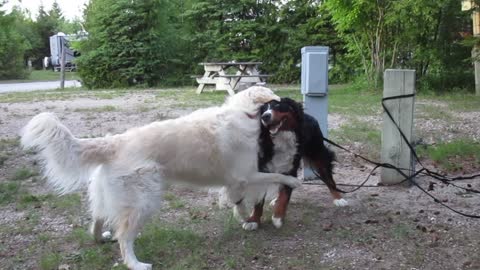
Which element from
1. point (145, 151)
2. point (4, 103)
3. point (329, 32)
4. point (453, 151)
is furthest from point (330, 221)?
point (329, 32)

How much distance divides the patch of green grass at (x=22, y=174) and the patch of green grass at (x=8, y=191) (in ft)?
0.74

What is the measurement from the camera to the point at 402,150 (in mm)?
5305

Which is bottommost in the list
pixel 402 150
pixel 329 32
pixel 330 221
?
pixel 330 221

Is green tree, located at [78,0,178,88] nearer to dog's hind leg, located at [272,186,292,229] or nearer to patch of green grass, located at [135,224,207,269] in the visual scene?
patch of green grass, located at [135,224,207,269]

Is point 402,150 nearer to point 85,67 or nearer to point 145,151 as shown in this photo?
point 145,151

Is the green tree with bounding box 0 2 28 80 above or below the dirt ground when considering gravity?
above

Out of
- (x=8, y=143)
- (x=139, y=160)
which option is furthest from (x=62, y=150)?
(x=8, y=143)

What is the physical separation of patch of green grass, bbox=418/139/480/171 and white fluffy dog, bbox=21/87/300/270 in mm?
3485

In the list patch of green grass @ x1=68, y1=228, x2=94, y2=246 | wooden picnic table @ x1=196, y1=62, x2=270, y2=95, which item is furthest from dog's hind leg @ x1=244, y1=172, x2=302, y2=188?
wooden picnic table @ x1=196, y1=62, x2=270, y2=95

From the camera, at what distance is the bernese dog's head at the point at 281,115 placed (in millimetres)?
4098

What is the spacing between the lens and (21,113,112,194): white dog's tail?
3.38m

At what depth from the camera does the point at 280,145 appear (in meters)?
4.32

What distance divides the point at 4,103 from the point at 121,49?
6.79 metres

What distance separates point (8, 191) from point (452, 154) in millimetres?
5452
